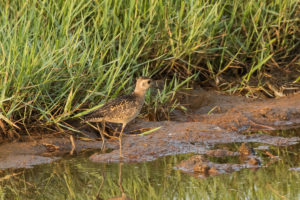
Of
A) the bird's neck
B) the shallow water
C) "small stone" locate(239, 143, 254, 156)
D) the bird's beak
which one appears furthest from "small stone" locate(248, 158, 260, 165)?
the bird's beak

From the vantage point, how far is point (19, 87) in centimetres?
642

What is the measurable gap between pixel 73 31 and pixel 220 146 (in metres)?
2.27

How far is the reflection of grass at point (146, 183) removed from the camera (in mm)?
5395

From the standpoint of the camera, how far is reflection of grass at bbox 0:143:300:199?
539 centimetres

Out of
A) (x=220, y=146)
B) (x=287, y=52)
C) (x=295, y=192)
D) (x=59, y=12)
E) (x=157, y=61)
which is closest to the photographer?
(x=295, y=192)

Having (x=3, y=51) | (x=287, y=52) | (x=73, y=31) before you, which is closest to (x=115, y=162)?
(x=3, y=51)

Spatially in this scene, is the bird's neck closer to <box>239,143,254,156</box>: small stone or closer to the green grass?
the green grass

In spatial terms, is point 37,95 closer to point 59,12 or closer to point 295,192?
point 59,12

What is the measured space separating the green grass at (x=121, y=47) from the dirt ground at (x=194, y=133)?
0.87 ft

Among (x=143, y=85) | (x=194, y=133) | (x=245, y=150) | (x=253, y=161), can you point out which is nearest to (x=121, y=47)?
(x=143, y=85)

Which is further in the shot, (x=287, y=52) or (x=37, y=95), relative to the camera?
(x=287, y=52)

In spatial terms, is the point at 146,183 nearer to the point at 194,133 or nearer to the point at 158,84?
the point at 194,133

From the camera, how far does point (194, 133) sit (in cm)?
734

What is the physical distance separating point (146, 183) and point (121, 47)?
240 cm
